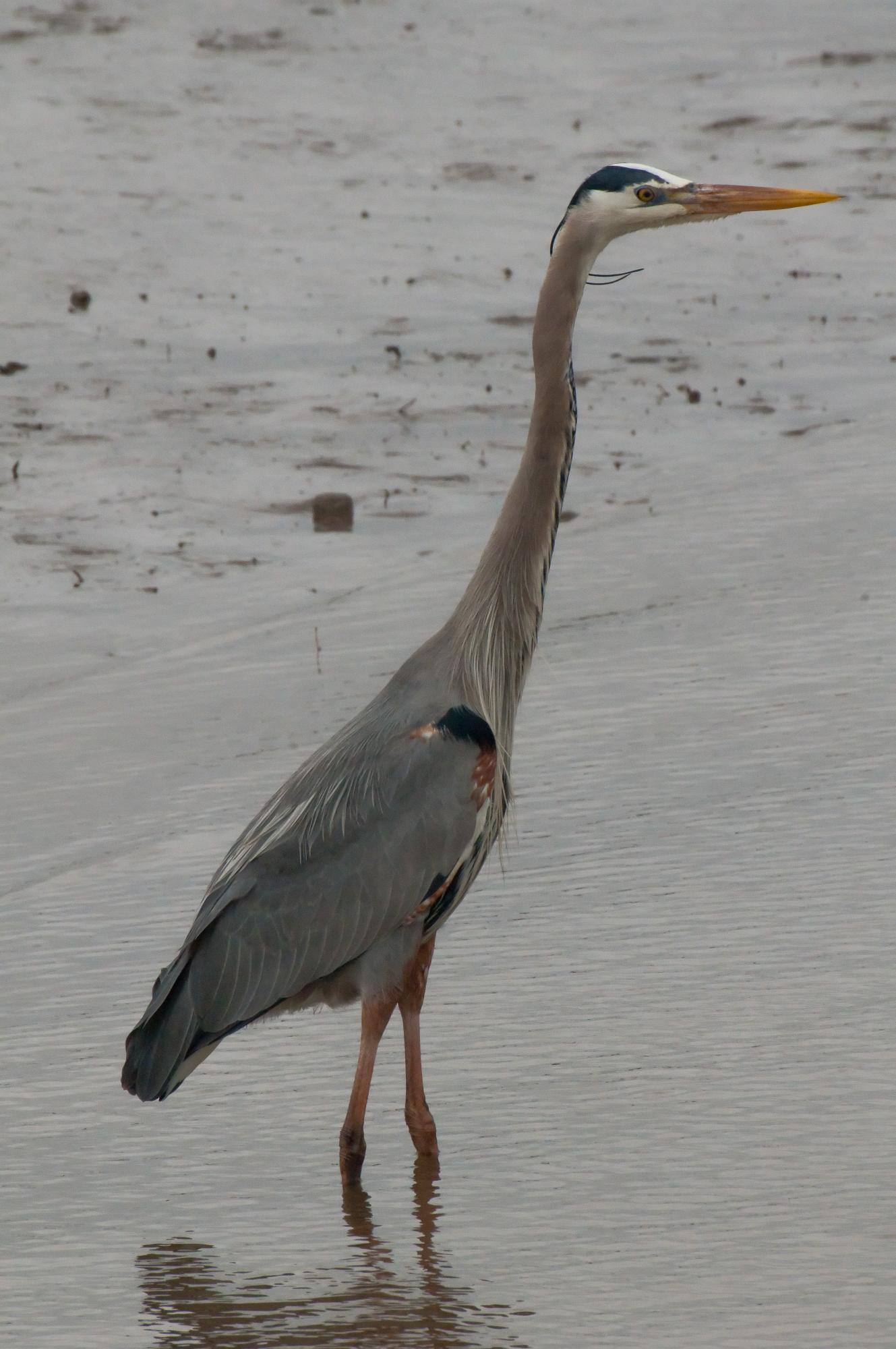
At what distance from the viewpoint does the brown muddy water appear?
4.78 m

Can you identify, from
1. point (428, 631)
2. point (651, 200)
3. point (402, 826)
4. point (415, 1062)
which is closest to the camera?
point (415, 1062)

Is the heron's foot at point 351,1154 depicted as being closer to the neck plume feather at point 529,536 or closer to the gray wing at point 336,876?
the gray wing at point 336,876

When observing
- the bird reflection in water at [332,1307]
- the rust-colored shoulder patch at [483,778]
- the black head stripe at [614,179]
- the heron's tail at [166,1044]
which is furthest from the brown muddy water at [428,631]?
the black head stripe at [614,179]

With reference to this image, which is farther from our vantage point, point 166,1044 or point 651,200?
point 651,200

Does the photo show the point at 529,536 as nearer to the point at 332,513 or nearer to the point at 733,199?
the point at 733,199

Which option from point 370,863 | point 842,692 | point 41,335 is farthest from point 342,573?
point 370,863

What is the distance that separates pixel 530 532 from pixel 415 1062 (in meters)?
1.30

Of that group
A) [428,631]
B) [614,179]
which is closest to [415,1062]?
[614,179]

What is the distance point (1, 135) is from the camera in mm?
→ 15734

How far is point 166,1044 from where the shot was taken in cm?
510

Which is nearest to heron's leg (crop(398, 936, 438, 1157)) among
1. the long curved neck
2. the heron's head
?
the long curved neck

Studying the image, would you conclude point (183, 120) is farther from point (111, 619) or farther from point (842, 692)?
point (842, 692)

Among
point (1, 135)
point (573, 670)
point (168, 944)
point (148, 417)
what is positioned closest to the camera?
point (168, 944)

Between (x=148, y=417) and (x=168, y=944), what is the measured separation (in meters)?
5.44
